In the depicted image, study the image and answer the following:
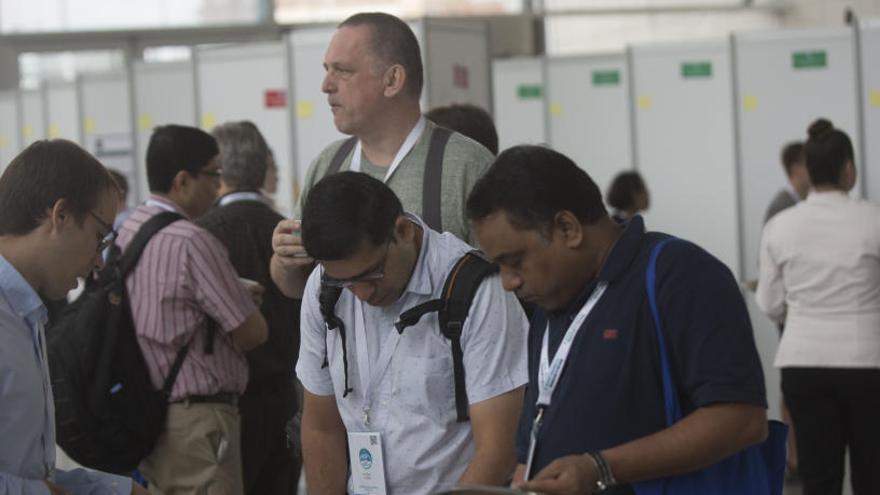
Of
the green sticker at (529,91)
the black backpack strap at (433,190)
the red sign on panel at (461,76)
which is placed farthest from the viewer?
the green sticker at (529,91)

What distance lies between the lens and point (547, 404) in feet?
7.30

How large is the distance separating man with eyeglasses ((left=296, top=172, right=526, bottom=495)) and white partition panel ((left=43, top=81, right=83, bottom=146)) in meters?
7.85


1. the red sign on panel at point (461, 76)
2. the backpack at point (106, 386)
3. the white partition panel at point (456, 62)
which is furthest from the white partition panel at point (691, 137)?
the backpack at point (106, 386)

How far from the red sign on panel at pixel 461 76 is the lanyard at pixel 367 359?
372cm

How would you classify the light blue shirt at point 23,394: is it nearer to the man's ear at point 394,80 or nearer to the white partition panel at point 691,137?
the man's ear at point 394,80

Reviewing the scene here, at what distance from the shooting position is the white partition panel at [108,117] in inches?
379

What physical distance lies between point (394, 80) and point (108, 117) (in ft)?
22.7

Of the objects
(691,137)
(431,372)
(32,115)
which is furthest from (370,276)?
(32,115)

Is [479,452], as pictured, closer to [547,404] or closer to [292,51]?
[547,404]

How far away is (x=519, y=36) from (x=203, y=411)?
→ 9.77 meters

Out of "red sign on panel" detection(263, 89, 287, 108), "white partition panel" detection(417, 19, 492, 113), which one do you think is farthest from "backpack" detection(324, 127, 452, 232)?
"red sign on panel" detection(263, 89, 287, 108)

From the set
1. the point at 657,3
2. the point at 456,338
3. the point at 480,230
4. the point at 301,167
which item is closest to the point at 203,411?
the point at 456,338

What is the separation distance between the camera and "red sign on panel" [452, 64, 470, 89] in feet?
20.6

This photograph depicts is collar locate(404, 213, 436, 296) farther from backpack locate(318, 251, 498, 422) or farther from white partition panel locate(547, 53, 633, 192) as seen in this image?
white partition panel locate(547, 53, 633, 192)
